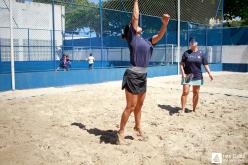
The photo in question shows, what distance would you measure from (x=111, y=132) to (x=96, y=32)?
16969 millimetres

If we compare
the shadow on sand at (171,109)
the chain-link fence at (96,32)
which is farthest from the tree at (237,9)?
the shadow on sand at (171,109)

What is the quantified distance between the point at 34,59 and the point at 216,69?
13.1 m

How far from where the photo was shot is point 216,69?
22312mm

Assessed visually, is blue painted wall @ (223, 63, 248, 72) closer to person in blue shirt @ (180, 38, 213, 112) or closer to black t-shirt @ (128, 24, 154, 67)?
person in blue shirt @ (180, 38, 213, 112)

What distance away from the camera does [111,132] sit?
5.50 m

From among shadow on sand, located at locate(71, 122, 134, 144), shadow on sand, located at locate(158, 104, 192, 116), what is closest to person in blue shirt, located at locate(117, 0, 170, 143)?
shadow on sand, located at locate(71, 122, 134, 144)

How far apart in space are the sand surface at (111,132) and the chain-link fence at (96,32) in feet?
29.4

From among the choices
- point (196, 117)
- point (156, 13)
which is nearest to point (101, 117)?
point (196, 117)

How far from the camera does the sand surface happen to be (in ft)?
13.8

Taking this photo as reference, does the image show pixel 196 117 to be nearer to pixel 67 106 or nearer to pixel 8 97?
pixel 67 106

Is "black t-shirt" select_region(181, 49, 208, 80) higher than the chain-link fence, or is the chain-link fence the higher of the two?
the chain-link fence

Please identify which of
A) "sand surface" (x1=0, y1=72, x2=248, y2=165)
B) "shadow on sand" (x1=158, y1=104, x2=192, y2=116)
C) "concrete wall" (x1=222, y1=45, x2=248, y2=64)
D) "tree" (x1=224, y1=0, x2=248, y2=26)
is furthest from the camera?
"tree" (x1=224, y1=0, x2=248, y2=26)

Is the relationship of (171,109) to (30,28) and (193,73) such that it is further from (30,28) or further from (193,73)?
(30,28)

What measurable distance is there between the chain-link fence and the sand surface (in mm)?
8953
